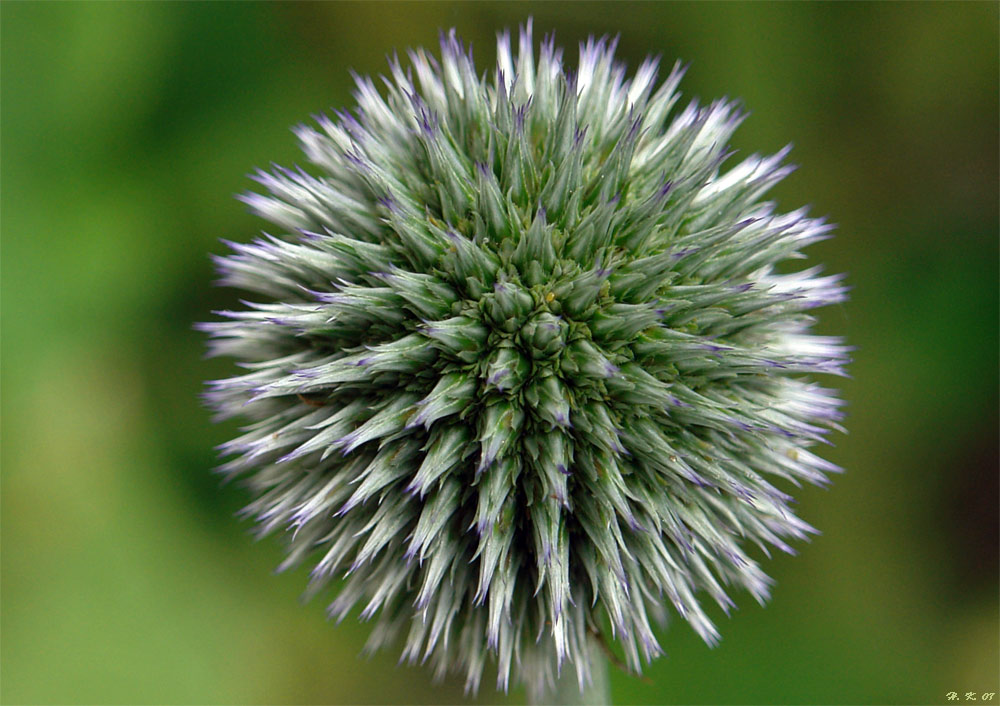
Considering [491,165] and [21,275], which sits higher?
[21,275]

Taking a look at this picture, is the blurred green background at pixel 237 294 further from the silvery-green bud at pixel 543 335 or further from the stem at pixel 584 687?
the silvery-green bud at pixel 543 335

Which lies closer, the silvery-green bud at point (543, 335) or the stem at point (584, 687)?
the silvery-green bud at point (543, 335)

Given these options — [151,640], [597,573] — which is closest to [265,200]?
[597,573]

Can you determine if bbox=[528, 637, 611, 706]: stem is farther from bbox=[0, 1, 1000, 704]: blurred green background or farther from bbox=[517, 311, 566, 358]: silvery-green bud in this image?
bbox=[0, 1, 1000, 704]: blurred green background

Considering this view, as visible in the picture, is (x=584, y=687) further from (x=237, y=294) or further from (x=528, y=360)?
(x=237, y=294)

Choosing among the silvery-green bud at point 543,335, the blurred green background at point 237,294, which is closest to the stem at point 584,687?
the silvery-green bud at point 543,335

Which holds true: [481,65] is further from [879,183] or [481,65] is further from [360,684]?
[360,684]
